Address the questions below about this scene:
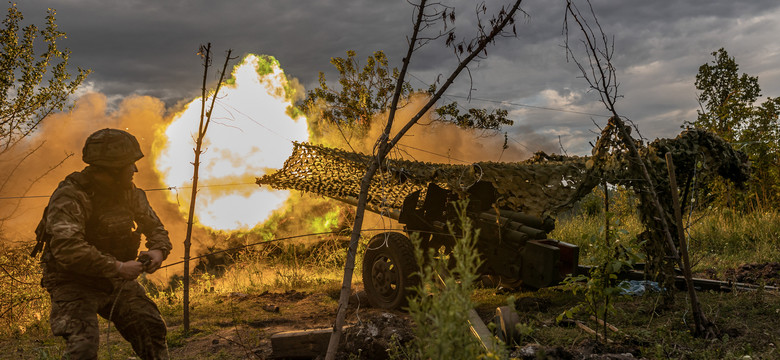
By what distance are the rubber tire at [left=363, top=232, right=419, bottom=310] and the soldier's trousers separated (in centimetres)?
274

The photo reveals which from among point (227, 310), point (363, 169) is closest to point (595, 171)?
point (363, 169)

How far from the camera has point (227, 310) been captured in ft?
24.3

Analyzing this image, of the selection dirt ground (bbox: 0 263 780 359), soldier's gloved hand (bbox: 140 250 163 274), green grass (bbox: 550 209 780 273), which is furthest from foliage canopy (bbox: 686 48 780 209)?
soldier's gloved hand (bbox: 140 250 163 274)

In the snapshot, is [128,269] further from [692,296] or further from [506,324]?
[692,296]

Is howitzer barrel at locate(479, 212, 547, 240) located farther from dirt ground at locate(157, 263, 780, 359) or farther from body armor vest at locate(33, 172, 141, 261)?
body armor vest at locate(33, 172, 141, 261)

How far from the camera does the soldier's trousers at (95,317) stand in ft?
11.0

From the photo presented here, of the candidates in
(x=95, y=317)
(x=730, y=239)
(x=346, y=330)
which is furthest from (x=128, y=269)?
(x=730, y=239)

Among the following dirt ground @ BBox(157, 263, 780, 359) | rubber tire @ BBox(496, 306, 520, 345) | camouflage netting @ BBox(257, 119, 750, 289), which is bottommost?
dirt ground @ BBox(157, 263, 780, 359)

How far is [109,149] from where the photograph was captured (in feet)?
12.2

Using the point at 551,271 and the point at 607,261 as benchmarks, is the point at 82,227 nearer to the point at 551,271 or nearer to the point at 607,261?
the point at 607,261

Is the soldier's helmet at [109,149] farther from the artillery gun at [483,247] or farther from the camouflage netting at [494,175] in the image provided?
the artillery gun at [483,247]

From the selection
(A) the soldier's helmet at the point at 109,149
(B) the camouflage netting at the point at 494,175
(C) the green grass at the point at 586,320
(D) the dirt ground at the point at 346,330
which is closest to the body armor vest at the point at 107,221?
(A) the soldier's helmet at the point at 109,149

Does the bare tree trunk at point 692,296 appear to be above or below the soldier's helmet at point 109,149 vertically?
below

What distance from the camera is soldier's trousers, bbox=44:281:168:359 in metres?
3.37
